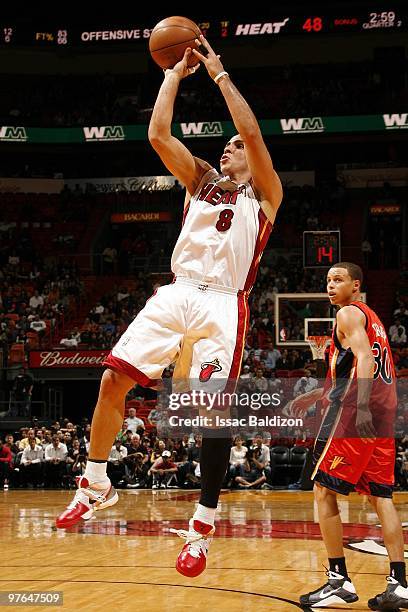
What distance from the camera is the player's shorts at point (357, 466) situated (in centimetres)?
573

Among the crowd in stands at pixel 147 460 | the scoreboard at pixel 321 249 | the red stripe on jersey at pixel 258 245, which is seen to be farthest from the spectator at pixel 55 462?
the red stripe on jersey at pixel 258 245

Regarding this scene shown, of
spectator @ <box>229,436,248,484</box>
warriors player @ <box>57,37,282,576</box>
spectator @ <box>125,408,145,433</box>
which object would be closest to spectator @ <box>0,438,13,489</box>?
spectator @ <box>125,408,145,433</box>

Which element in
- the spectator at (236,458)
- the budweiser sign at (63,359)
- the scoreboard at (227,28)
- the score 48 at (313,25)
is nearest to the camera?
the spectator at (236,458)

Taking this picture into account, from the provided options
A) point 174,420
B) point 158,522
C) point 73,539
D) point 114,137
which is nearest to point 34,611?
point 73,539

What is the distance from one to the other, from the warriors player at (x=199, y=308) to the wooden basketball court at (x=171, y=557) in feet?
3.09

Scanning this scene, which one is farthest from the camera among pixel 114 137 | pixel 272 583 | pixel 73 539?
pixel 114 137

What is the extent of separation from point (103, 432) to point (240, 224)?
4.56 ft

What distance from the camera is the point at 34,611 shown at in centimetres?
503

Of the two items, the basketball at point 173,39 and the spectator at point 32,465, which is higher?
the basketball at point 173,39

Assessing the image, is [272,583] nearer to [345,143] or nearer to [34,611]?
[34,611]

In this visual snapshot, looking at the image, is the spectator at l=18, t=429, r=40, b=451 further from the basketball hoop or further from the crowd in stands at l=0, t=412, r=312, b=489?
the basketball hoop

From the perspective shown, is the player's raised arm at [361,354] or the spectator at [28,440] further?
the spectator at [28,440]

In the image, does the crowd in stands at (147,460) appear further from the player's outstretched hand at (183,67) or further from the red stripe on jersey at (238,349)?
the player's outstretched hand at (183,67)

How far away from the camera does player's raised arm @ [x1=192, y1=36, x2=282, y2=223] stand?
4789mm
